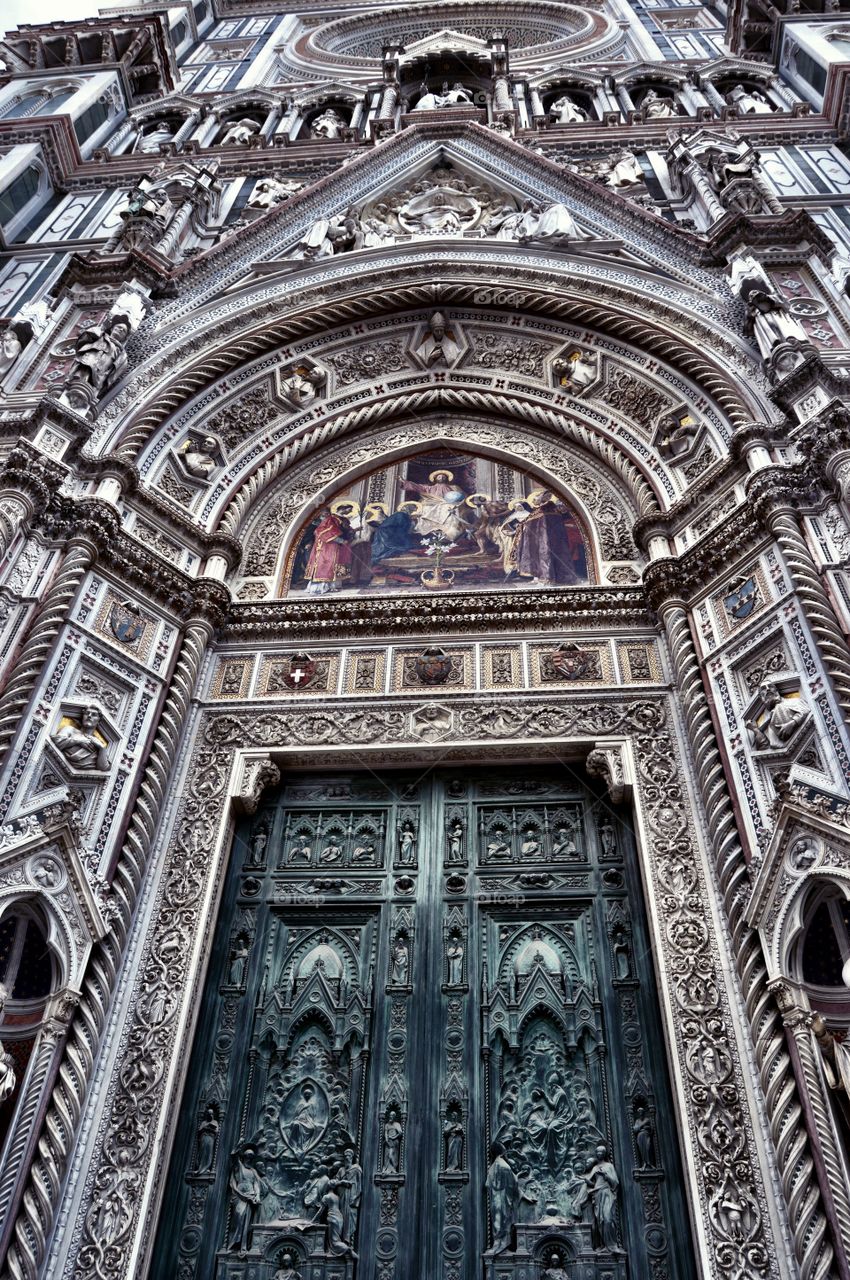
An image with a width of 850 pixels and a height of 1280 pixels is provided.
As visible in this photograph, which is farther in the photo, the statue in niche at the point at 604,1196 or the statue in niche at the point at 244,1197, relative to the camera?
the statue in niche at the point at 244,1197

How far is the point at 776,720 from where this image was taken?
21.2 feet

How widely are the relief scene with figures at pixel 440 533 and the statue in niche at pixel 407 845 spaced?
2413mm

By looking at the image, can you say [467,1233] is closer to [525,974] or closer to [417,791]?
[525,974]

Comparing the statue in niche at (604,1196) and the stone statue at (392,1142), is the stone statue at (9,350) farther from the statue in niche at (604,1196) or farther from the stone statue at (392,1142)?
the statue in niche at (604,1196)

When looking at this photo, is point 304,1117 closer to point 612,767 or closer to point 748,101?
point 612,767

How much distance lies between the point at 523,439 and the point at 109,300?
468 centimetres

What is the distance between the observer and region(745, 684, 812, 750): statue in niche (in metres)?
6.37

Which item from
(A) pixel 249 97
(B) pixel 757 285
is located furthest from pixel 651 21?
(B) pixel 757 285

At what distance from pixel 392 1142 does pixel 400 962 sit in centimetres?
116

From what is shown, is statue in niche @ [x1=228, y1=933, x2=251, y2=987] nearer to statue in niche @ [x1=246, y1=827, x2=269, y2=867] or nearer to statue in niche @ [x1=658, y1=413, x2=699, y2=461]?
statue in niche @ [x1=246, y1=827, x2=269, y2=867]

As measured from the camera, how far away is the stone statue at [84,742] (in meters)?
6.78

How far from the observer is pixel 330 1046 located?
6477mm

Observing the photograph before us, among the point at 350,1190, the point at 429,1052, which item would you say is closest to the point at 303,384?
the point at 429,1052

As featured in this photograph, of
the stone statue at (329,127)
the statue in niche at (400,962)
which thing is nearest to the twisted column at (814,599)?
the statue in niche at (400,962)
